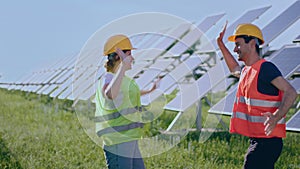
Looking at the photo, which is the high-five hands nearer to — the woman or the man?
the woman

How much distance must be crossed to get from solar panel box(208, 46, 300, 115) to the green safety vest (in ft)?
9.93

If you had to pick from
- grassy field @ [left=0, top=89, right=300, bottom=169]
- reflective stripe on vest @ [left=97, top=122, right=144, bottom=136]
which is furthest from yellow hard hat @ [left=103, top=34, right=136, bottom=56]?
grassy field @ [left=0, top=89, right=300, bottom=169]

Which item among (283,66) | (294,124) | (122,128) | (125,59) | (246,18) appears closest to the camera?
(125,59)

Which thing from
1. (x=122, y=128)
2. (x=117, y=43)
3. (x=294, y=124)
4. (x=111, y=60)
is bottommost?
(x=294, y=124)

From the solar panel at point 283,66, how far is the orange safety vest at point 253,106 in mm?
2664

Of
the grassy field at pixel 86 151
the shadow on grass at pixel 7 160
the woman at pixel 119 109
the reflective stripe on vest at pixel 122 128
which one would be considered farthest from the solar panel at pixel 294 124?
the shadow on grass at pixel 7 160

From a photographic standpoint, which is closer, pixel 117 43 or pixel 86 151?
pixel 117 43

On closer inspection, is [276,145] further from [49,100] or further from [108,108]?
[49,100]

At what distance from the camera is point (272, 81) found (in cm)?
315

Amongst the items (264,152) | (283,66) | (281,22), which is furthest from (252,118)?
(281,22)

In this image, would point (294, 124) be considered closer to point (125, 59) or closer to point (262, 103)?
point (262, 103)

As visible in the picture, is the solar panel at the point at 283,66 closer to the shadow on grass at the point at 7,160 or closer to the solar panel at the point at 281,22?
the solar panel at the point at 281,22

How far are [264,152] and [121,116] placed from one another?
1065 millimetres

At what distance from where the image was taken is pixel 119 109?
10.2 ft
